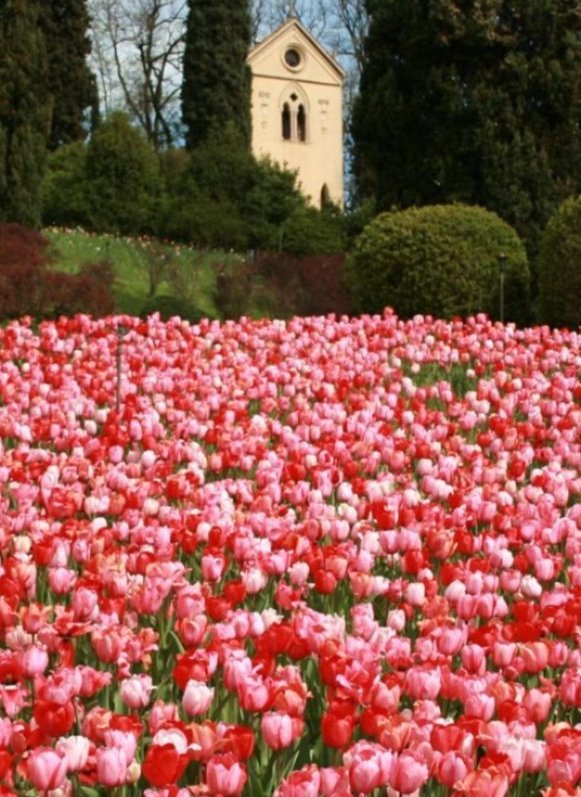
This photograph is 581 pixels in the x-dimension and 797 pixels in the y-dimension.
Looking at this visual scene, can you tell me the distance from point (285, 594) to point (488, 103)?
50.2 ft

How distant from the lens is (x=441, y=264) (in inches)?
608

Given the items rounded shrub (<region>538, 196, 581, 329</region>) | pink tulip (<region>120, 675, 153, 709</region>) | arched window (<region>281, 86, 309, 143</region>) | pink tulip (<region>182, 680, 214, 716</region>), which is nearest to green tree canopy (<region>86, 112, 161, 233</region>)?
rounded shrub (<region>538, 196, 581, 329</region>)

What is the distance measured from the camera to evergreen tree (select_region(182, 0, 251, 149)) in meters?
42.1

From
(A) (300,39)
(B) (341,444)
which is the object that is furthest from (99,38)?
(B) (341,444)

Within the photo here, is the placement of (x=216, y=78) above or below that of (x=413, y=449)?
above

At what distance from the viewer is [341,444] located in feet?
21.3

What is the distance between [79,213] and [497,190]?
49.2 feet

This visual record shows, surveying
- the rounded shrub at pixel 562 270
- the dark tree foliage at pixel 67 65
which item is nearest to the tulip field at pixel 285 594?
the rounded shrub at pixel 562 270

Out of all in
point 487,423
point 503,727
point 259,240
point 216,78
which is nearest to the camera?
point 503,727

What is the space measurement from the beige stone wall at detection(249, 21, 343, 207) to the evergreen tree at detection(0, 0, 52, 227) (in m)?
32.1

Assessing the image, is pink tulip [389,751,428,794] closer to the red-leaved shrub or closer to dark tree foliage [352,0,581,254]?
the red-leaved shrub

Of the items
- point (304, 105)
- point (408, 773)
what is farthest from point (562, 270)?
point (304, 105)

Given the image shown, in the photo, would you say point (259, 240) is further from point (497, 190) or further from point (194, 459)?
point (194, 459)

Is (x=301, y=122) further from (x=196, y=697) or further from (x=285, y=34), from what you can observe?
(x=196, y=697)
